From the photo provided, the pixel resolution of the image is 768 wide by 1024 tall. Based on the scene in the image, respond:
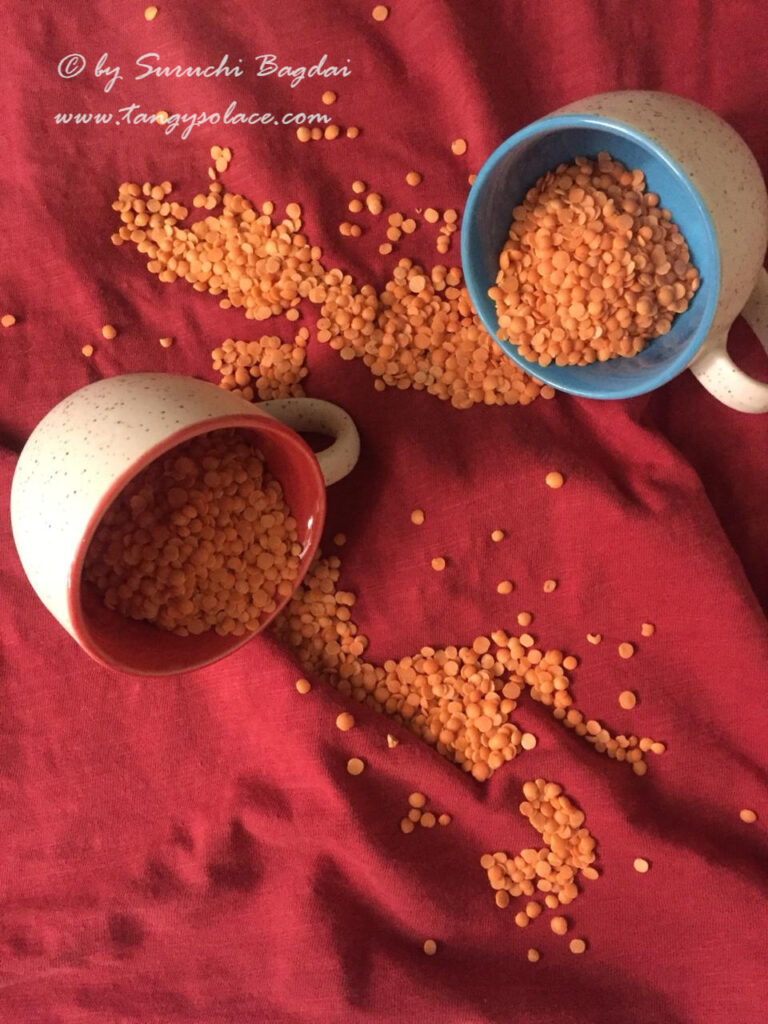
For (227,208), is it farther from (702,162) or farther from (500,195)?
(702,162)

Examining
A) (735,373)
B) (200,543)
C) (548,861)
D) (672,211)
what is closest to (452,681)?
(548,861)

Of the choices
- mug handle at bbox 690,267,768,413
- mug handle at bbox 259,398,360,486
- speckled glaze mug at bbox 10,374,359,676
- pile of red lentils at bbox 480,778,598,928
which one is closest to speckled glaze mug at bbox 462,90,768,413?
mug handle at bbox 690,267,768,413

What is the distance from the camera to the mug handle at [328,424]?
952mm

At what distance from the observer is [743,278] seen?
33.4 inches

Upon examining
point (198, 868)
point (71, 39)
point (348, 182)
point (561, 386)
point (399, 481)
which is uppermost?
point (71, 39)

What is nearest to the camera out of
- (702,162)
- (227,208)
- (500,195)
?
(702,162)

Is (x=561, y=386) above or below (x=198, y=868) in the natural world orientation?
above

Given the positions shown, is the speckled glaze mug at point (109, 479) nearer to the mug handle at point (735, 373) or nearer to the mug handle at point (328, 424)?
the mug handle at point (328, 424)

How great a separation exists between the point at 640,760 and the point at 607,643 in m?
0.13

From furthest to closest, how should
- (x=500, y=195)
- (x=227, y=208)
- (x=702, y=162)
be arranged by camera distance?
(x=227, y=208)
(x=500, y=195)
(x=702, y=162)

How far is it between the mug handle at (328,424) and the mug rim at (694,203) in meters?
0.18

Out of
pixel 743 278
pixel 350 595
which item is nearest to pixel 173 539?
pixel 350 595

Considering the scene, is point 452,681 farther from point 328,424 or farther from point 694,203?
point 694,203

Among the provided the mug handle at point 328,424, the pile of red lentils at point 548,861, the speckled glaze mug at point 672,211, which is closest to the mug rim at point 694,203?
the speckled glaze mug at point 672,211
